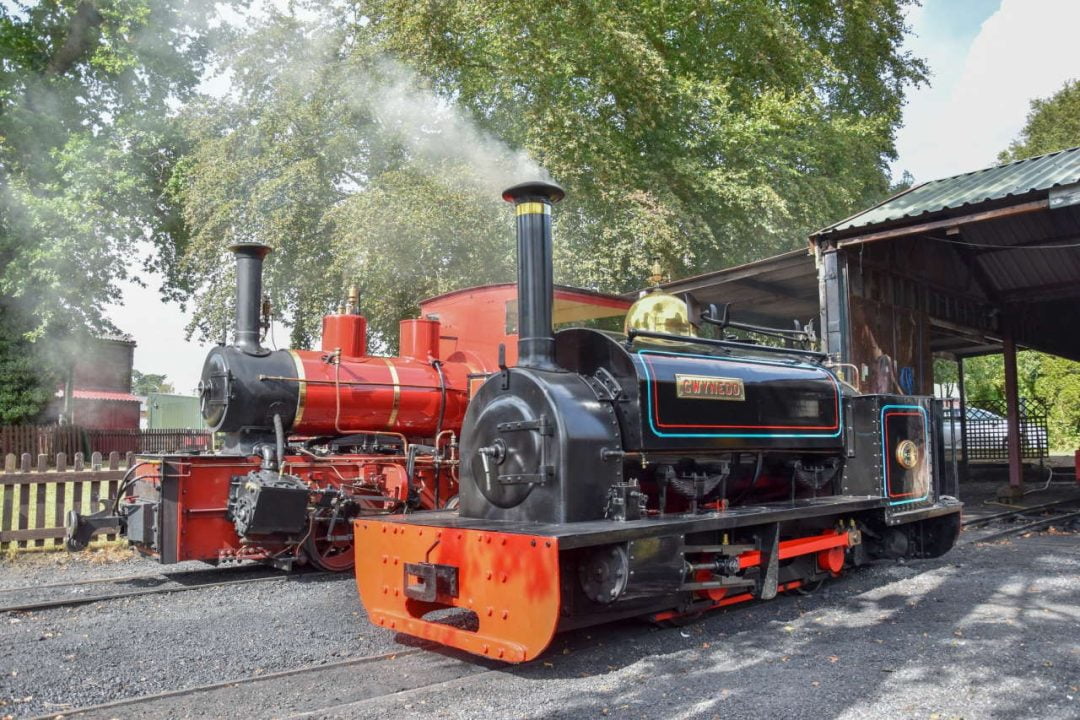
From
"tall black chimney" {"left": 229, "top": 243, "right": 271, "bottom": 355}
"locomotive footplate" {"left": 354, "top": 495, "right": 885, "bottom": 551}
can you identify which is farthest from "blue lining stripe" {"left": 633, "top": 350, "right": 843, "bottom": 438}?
"tall black chimney" {"left": 229, "top": 243, "right": 271, "bottom": 355}

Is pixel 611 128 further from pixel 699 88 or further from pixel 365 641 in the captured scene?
pixel 365 641

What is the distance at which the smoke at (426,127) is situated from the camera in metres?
15.2

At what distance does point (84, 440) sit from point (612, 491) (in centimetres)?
2179

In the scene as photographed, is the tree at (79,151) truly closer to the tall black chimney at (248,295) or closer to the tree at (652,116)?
the tree at (652,116)

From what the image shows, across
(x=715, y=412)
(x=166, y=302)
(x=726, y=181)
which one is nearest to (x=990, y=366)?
(x=726, y=181)

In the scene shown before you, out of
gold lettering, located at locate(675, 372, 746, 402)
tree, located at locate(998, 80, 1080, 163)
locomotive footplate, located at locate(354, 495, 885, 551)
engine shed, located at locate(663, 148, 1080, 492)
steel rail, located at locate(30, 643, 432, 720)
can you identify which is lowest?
steel rail, located at locate(30, 643, 432, 720)

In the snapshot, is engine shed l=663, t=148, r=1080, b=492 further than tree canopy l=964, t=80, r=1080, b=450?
No

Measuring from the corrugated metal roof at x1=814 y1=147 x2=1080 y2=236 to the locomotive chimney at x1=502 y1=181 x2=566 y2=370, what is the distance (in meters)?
5.73

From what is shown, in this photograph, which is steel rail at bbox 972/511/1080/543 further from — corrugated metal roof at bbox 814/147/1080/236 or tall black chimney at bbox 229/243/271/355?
tall black chimney at bbox 229/243/271/355

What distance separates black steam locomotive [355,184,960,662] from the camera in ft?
13.4

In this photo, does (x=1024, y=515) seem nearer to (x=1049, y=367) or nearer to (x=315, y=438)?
(x=315, y=438)

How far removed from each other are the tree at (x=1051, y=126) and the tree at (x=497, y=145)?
57.2 ft

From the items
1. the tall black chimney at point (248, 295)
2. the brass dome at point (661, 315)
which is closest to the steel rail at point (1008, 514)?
the brass dome at point (661, 315)

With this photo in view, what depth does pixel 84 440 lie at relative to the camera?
22.4 meters
